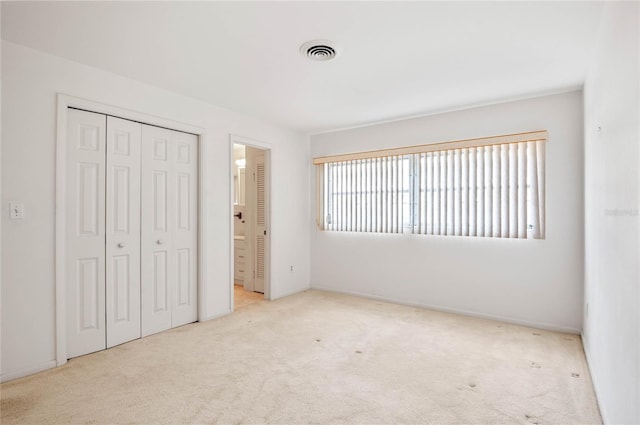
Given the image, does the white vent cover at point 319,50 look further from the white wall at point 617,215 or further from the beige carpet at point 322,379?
the beige carpet at point 322,379

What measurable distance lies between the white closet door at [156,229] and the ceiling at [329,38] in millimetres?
636

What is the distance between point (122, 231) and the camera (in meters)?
3.20

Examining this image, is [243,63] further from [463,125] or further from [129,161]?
[463,125]

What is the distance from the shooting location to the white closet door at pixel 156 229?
3.38 meters

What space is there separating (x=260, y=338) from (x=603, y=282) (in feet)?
9.21

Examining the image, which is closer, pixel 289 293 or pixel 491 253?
pixel 491 253

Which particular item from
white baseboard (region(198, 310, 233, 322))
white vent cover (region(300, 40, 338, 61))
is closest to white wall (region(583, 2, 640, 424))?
white vent cover (region(300, 40, 338, 61))

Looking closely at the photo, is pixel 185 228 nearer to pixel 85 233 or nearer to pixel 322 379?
pixel 85 233

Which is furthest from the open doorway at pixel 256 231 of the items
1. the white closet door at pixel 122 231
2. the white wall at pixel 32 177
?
the white wall at pixel 32 177

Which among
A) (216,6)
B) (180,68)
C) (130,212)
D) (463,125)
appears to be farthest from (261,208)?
(216,6)

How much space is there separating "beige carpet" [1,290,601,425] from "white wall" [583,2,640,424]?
0.41 meters

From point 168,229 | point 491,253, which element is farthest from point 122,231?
point 491,253

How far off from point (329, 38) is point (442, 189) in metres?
2.54

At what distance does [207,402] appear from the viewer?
2.23 meters
